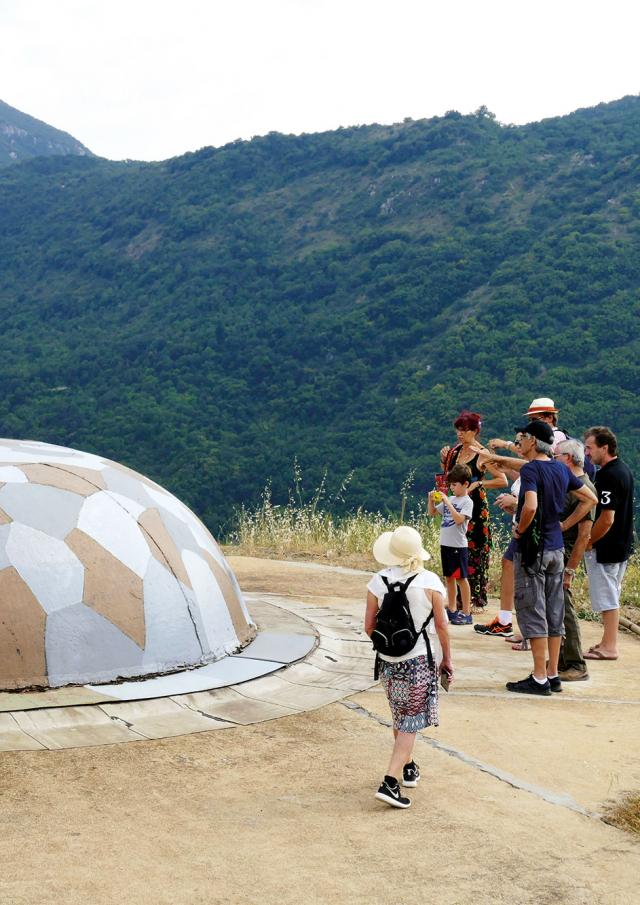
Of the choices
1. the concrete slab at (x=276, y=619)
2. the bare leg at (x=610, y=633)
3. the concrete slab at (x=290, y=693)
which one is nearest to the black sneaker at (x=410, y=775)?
the concrete slab at (x=290, y=693)

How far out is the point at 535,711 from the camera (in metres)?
6.02

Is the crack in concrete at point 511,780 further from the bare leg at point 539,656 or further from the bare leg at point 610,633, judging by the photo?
the bare leg at point 610,633

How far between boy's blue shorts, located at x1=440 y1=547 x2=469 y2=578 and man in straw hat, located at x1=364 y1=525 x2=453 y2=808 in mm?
3645

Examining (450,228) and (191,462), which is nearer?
(191,462)

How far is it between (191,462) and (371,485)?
8133 mm

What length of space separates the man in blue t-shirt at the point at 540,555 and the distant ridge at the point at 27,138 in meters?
114

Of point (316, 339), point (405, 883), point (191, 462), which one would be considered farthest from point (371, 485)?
point (405, 883)

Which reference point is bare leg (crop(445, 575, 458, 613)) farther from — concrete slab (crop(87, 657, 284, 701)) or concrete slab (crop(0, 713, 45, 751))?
concrete slab (crop(0, 713, 45, 751))

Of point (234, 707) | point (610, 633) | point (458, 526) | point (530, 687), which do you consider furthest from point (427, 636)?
point (458, 526)

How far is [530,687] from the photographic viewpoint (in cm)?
637

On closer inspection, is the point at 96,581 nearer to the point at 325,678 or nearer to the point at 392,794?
the point at 325,678

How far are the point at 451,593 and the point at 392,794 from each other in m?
4.11

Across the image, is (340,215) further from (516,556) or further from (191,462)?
(516,556)

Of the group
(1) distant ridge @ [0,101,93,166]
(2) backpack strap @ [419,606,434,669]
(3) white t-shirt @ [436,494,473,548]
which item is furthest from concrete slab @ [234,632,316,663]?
(1) distant ridge @ [0,101,93,166]
